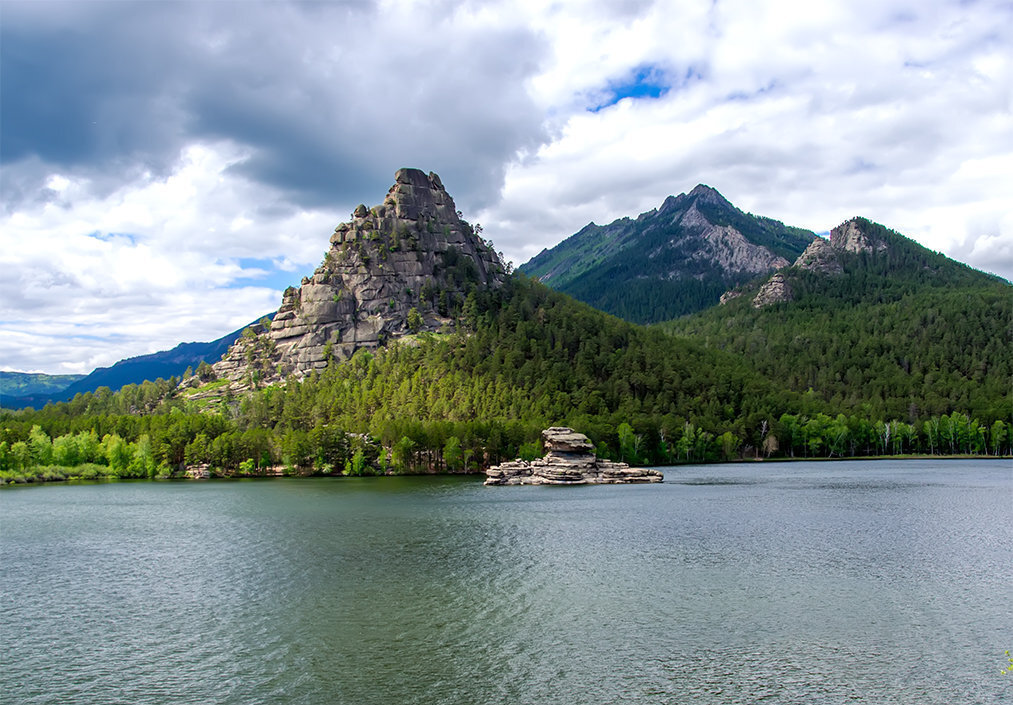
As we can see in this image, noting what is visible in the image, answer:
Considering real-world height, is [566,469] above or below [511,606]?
above

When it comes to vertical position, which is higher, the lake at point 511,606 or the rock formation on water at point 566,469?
the rock formation on water at point 566,469

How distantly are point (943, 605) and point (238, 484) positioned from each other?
5409 inches

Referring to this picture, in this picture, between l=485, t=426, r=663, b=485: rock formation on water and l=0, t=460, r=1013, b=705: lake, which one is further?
l=485, t=426, r=663, b=485: rock formation on water

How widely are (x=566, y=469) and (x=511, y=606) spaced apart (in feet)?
347

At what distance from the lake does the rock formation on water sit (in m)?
54.5

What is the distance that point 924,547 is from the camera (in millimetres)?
67625

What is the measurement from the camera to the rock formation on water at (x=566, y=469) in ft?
501

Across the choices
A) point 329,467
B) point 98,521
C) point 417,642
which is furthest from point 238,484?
point 417,642

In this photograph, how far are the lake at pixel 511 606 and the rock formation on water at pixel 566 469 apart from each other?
54481mm

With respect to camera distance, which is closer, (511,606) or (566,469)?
(511,606)

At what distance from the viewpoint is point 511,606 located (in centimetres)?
4916

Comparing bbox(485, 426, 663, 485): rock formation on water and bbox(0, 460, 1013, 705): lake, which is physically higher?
bbox(485, 426, 663, 485): rock formation on water

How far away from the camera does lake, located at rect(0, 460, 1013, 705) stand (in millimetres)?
35594

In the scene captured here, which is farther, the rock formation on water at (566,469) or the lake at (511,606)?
the rock formation on water at (566,469)
